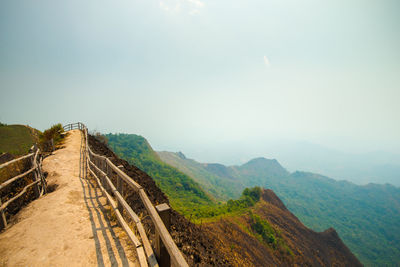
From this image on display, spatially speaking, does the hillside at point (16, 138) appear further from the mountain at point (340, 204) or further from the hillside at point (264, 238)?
the mountain at point (340, 204)

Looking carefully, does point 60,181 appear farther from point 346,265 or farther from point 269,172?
point 269,172

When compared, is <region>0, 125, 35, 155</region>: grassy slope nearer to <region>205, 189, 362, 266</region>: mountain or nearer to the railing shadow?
the railing shadow

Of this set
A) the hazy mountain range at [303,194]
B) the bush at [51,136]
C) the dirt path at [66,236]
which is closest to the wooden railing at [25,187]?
the dirt path at [66,236]

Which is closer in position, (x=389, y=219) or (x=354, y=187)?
(x=389, y=219)

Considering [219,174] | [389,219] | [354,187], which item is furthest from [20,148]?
[354,187]

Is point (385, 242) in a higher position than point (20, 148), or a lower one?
lower

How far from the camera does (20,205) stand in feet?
19.4

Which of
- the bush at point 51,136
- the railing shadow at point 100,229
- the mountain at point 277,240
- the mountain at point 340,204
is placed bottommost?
the mountain at point 340,204

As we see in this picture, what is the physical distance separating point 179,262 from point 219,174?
485ft

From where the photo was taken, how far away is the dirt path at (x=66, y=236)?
2907 mm

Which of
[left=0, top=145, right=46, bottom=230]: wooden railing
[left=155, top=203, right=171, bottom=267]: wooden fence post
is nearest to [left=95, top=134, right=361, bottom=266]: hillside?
[left=0, top=145, right=46, bottom=230]: wooden railing

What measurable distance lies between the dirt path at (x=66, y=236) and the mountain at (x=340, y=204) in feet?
319

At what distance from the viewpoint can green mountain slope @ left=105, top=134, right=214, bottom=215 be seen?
130ft

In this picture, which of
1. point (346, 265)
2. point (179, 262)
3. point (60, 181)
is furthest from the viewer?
point (346, 265)
